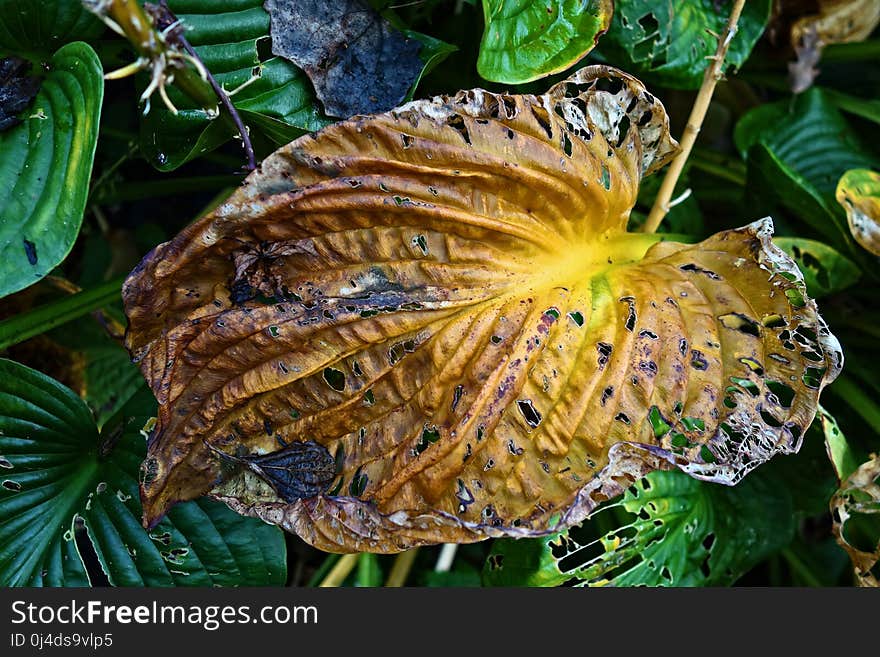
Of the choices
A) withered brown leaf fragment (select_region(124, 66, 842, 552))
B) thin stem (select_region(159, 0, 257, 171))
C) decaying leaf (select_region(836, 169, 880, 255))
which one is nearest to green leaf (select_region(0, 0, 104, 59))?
thin stem (select_region(159, 0, 257, 171))

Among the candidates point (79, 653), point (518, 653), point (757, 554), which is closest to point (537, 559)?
point (518, 653)

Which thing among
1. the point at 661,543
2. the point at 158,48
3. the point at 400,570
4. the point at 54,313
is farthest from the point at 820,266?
the point at 54,313

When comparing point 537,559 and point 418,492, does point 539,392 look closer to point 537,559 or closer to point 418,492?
point 418,492

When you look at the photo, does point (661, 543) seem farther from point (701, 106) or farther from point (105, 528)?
point (105, 528)

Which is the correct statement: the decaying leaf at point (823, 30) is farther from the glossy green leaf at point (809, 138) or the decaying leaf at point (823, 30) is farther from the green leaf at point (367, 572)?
the green leaf at point (367, 572)

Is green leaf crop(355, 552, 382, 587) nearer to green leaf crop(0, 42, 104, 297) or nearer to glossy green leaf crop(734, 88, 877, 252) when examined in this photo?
green leaf crop(0, 42, 104, 297)
